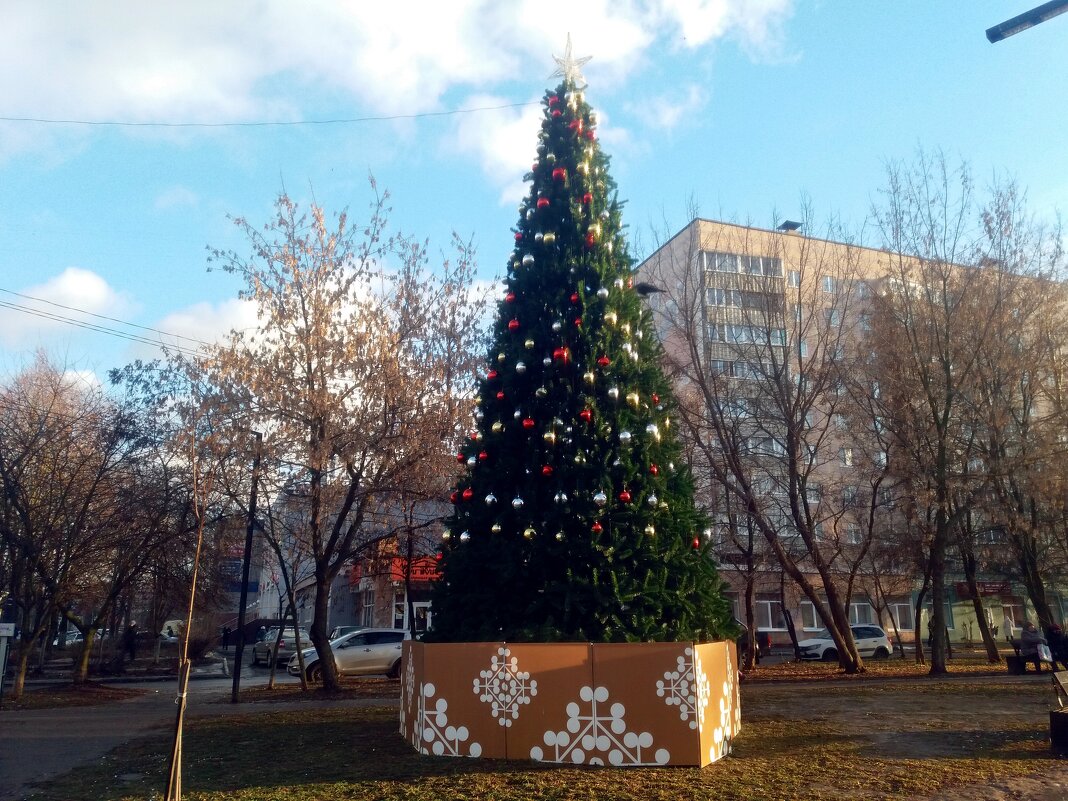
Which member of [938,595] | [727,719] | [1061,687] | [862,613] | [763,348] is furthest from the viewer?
[862,613]

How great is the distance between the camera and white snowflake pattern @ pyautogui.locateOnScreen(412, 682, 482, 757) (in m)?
8.62

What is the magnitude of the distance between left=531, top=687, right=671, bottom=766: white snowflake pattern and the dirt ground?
2019mm

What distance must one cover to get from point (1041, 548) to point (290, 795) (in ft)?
88.0

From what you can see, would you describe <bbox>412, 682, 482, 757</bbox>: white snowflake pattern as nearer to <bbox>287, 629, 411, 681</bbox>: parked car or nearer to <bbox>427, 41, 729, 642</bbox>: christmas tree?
<bbox>427, 41, 729, 642</bbox>: christmas tree

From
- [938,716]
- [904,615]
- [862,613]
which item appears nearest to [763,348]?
[938,716]

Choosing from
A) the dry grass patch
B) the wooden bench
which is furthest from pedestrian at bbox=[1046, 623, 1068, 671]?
the wooden bench

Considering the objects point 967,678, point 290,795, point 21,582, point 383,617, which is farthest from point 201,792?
point 383,617

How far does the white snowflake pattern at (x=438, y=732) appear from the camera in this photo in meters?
8.62

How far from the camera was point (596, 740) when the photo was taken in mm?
8289

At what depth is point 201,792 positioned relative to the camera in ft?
25.2

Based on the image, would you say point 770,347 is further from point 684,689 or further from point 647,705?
point 647,705

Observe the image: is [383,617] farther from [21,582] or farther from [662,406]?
[662,406]

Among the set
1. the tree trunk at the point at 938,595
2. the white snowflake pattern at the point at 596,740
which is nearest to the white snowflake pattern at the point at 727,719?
the white snowflake pattern at the point at 596,740

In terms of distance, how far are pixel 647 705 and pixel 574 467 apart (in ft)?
9.16
